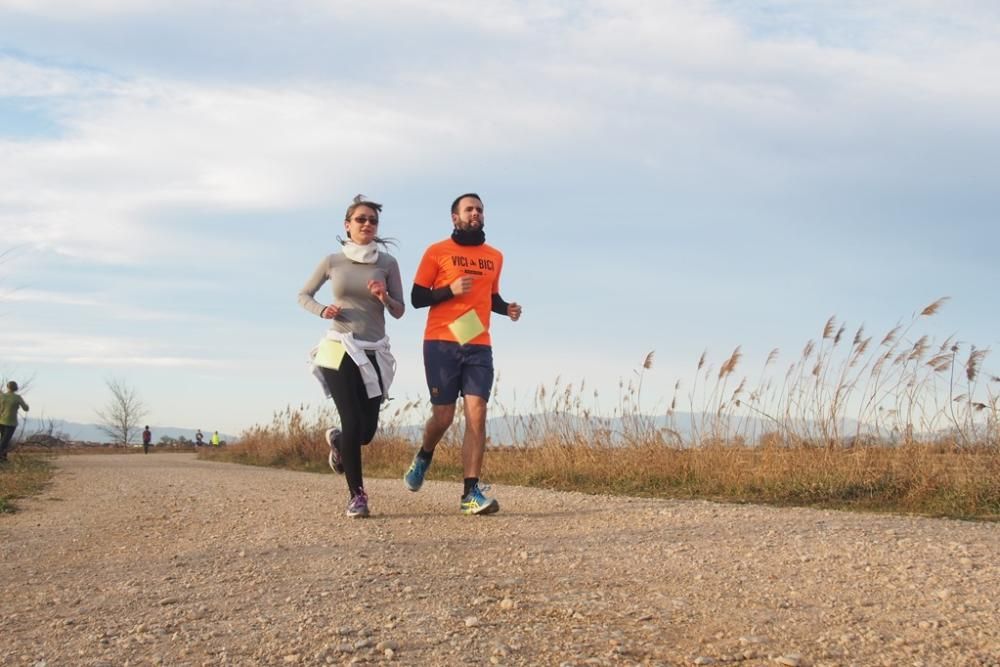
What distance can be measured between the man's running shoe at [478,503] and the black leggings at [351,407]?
2.31ft

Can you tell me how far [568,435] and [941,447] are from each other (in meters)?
3.82

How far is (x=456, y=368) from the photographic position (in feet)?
21.0

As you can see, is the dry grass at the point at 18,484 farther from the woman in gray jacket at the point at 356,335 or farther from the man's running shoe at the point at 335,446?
the woman in gray jacket at the point at 356,335

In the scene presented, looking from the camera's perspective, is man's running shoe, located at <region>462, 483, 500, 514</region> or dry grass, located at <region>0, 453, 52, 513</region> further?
dry grass, located at <region>0, 453, 52, 513</region>

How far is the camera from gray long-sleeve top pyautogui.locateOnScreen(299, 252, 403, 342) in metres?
6.38

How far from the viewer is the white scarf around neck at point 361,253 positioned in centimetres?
639

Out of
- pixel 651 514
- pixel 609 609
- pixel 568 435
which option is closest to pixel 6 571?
pixel 609 609

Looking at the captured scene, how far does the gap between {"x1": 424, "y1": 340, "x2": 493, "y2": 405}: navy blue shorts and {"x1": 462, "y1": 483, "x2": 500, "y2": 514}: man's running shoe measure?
619mm

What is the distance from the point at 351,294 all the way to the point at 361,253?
0.28m

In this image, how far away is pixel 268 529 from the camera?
5.73m

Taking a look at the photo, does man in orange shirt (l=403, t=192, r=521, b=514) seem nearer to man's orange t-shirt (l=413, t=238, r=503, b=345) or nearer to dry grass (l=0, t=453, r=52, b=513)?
man's orange t-shirt (l=413, t=238, r=503, b=345)

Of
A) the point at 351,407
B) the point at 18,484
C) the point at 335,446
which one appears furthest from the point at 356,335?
the point at 18,484

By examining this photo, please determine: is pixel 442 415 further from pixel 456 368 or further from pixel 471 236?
pixel 471 236

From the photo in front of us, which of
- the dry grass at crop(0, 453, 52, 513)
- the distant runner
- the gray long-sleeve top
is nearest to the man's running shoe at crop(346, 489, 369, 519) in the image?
the gray long-sleeve top
